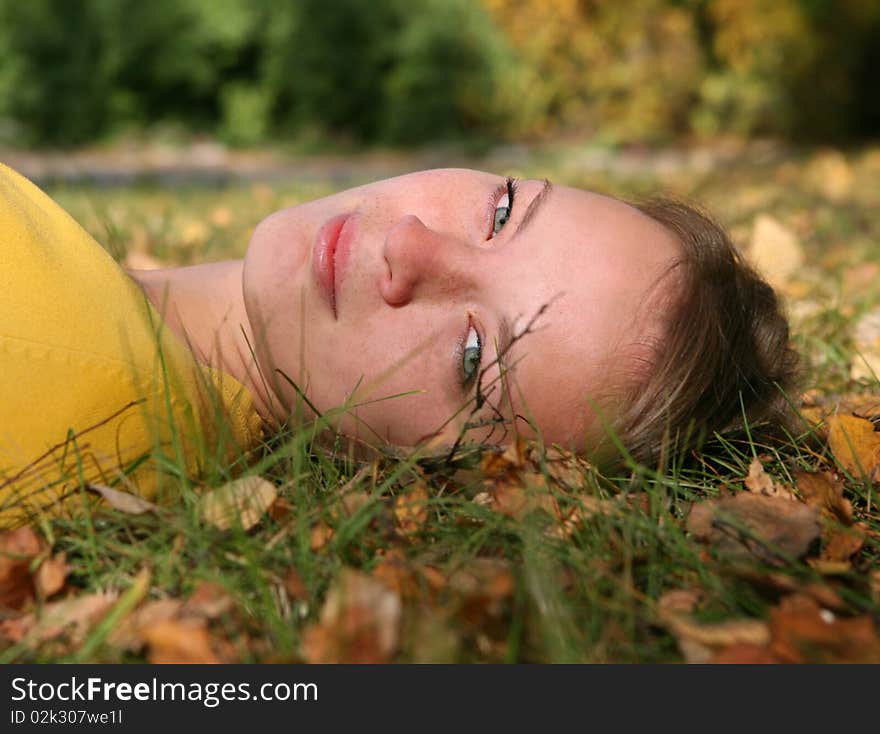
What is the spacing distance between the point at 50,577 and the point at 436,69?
9.30 metres

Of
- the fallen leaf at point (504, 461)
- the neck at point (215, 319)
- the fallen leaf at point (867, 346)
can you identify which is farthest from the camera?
the fallen leaf at point (867, 346)

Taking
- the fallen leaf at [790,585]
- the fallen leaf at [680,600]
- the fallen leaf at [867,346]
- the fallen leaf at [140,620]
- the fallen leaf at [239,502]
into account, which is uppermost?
the fallen leaf at [239,502]

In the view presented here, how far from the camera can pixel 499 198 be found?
6.84ft

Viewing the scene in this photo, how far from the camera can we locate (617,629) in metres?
1.29

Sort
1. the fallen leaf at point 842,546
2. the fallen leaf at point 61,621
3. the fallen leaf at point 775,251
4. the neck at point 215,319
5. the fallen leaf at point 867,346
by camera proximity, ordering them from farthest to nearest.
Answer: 1. the fallen leaf at point 775,251
2. the fallen leaf at point 867,346
3. the neck at point 215,319
4. the fallen leaf at point 842,546
5. the fallen leaf at point 61,621

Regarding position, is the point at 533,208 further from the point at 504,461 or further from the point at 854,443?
the point at 854,443

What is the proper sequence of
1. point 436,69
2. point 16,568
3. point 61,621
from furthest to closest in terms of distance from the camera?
point 436,69 < point 16,568 < point 61,621

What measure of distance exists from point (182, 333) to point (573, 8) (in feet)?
29.6

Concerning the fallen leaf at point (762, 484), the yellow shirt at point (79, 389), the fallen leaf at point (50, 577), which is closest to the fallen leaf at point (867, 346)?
the fallen leaf at point (762, 484)

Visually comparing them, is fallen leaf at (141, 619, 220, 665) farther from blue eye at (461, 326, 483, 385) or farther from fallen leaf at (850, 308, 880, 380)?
fallen leaf at (850, 308, 880, 380)

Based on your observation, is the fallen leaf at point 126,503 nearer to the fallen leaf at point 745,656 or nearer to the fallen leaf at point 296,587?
the fallen leaf at point 296,587

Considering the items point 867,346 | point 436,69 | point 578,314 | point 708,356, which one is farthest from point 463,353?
point 436,69

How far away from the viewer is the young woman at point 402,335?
1734 mm

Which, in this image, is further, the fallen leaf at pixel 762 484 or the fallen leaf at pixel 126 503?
the fallen leaf at pixel 762 484
